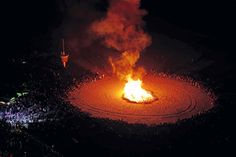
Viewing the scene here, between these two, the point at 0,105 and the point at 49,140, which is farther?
the point at 0,105

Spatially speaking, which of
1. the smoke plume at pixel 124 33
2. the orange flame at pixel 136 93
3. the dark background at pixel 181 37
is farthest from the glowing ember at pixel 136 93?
the dark background at pixel 181 37

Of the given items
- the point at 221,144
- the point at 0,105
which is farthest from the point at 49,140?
the point at 221,144

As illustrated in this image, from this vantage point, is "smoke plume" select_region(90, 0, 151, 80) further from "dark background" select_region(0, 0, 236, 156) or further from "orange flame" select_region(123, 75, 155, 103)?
"dark background" select_region(0, 0, 236, 156)

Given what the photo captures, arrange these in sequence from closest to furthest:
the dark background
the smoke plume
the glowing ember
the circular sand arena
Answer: the dark background, the circular sand arena, the glowing ember, the smoke plume

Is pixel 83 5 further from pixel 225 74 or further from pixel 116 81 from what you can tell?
pixel 225 74

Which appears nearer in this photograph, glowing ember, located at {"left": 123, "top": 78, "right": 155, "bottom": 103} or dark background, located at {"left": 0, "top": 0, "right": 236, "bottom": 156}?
dark background, located at {"left": 0, "top": 0, "right": 236, "bottom": 156}

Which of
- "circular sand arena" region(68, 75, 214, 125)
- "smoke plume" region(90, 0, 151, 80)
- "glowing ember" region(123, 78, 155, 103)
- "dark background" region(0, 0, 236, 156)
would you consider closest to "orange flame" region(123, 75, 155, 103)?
"glowing ember" region(123, 78, 155, 103)

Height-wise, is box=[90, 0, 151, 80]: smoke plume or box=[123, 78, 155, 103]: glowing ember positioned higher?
box=[90, 0, 151, 80]: smoke plume
